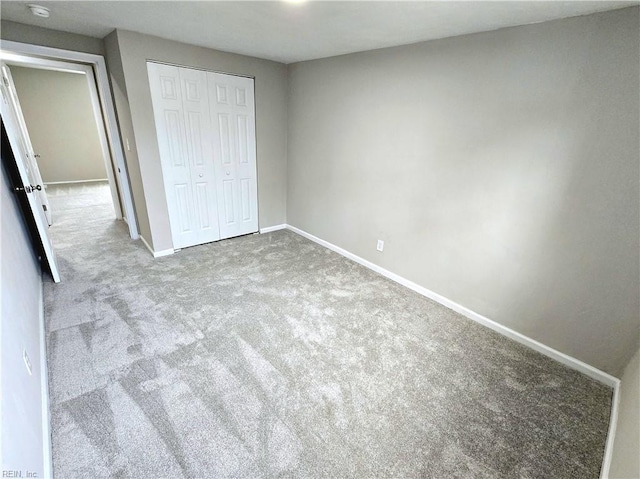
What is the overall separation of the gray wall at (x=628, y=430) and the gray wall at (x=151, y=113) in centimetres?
384

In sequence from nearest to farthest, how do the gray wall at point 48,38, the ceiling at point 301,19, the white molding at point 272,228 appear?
the ceiling at point 301,19 → the gray wall at point 48,38 → the white molding at point 272,228

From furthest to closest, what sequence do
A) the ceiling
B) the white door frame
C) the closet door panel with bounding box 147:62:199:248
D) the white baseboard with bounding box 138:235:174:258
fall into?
the white baseboard with bounding box 138:235:174:258
the closet door panel with bounding box 147:62:199:248
the white door frame
the ceiling

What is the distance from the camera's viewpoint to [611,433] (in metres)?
1.58

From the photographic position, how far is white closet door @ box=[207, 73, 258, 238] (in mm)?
3385

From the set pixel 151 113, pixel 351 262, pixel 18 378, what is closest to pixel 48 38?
pixel 151 113

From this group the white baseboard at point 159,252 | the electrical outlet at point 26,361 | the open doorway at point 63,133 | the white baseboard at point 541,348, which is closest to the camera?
the electrical outlet at point 26,361

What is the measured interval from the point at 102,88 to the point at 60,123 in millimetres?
4773

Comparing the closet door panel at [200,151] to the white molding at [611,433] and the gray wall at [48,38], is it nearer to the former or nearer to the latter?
the gray wall at [48,38]

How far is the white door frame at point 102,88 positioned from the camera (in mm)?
2570

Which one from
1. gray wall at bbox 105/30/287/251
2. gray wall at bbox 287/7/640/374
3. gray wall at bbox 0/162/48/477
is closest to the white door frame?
gray wall at bbox 105/30/287/251

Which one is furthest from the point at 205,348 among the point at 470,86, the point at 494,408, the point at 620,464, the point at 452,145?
the point at 470,86

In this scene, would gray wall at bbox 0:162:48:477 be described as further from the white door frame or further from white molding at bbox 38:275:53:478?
the white door frame

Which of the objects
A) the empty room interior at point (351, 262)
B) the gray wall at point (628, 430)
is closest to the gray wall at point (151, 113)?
the empty room interior at point (351, 262)

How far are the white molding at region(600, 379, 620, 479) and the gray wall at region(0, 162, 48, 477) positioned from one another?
96.4 inches
